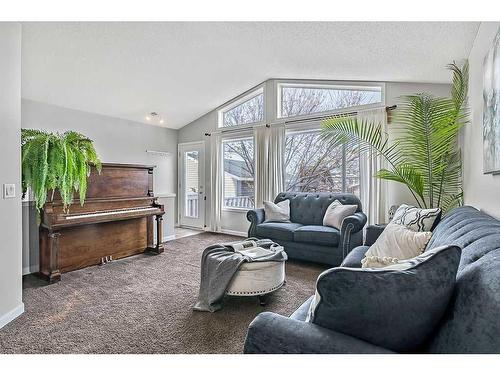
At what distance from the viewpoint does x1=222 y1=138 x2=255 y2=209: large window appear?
5.59 metres

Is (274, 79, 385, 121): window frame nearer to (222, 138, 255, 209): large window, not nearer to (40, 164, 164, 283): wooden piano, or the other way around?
(222, 138, 255, 209): large window

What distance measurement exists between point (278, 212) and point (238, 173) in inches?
73.0

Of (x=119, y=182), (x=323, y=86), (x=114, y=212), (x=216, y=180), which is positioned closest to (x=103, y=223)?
(x=114, y=212)

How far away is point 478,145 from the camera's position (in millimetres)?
2336

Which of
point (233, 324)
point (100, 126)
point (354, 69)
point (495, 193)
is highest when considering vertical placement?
point (354, 69)

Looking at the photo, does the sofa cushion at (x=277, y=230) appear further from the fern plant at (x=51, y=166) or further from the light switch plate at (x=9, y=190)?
the light switch plate at (x=9, y=190)

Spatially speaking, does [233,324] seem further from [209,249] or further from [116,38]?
[116,38]

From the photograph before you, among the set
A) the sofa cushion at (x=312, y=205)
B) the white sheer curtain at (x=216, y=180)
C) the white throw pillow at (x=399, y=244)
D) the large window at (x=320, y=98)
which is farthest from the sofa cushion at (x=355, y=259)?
the white sheer curtain at (x=216, y=180)

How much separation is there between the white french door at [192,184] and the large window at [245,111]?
30.4 inches

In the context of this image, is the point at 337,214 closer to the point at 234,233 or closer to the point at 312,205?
the point at 312,205

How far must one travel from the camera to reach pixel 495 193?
1.88 meters

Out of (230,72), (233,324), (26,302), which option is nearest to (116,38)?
(230,72)

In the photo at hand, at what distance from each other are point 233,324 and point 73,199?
232 centimetres

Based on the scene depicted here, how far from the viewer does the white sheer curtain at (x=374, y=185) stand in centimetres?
409
